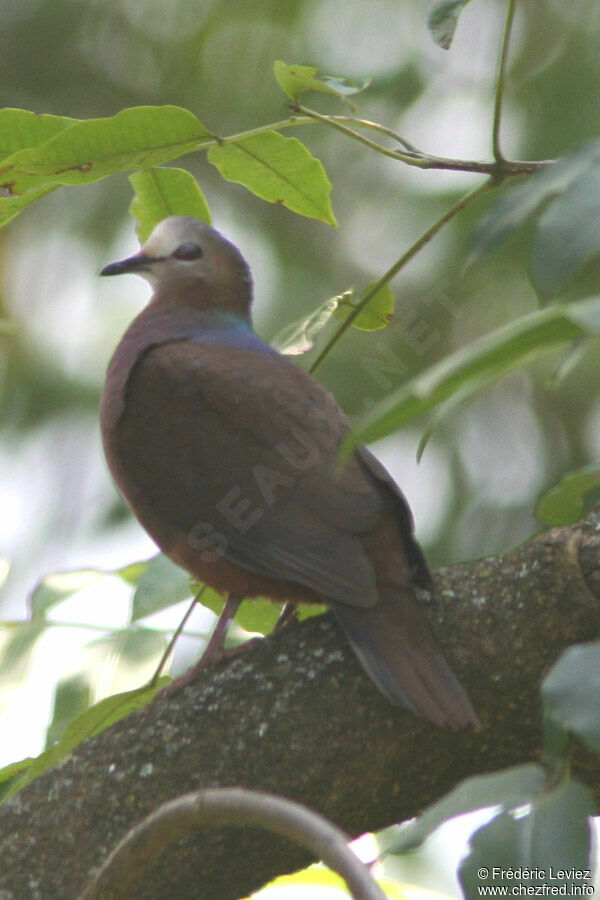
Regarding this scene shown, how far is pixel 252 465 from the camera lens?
233cm

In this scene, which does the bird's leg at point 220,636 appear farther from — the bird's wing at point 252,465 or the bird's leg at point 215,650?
the bird's wing at point 252,465

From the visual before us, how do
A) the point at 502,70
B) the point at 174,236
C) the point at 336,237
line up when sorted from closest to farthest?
1. the point at 502,70
2. the point at 174,236
3. the point at 336,237

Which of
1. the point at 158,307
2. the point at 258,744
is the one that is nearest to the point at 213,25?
the point at 158,307

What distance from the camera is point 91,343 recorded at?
464 cm

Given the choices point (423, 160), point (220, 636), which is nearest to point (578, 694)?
point (423, 160)

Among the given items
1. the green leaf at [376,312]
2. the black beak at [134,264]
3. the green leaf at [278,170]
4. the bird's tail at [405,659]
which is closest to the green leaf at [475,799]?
the bird's tail at [405,659]

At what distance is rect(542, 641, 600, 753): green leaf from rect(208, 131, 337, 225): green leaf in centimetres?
135

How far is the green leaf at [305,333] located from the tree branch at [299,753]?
0.55 m

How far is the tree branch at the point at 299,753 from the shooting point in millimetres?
1788

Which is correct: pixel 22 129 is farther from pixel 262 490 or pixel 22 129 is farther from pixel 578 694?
pixel 578 694

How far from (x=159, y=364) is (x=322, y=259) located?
2396 mm

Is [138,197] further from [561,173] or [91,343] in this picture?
[91,343]

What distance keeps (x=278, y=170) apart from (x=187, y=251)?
1.04m

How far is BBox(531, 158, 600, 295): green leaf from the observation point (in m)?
0.96
